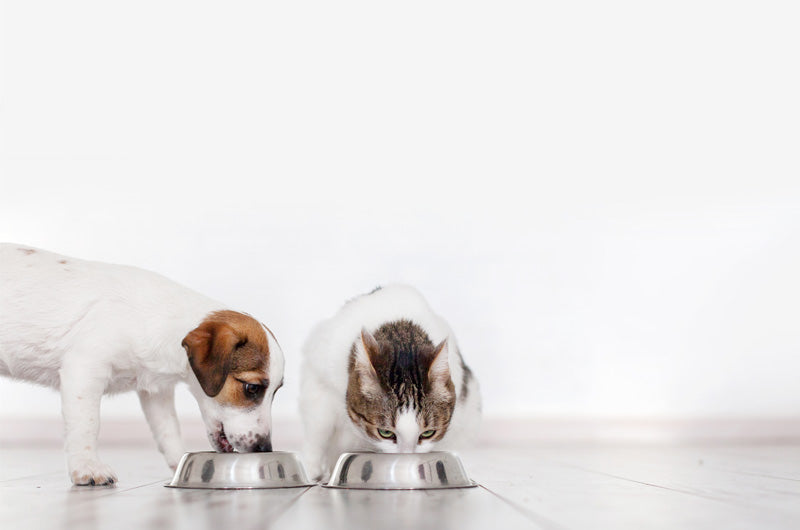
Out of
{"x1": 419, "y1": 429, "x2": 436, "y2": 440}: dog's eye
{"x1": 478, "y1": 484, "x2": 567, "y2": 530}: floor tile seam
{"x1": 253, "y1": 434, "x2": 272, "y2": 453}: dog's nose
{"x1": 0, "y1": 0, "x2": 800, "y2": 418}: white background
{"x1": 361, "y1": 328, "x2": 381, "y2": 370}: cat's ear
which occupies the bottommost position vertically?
{"x1": 478, "y1": 484, "x2": 567, "y2": 530}: floor tile seam

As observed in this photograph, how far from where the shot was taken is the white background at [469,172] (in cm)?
462

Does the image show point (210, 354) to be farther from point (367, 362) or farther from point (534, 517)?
point (534, 517)

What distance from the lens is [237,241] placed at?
4.65m

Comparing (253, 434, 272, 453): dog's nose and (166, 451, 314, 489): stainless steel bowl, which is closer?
(166, 451, 314, 489): stainless steel bowl

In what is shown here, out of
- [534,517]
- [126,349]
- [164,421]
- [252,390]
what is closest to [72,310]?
[126,349]

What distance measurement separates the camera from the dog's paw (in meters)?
2.19

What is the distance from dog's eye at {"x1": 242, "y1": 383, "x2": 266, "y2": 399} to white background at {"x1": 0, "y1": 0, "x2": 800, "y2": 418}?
2.19 metres

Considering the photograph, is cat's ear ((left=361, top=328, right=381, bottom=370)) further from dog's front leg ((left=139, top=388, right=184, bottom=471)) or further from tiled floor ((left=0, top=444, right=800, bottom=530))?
dog's front leg ((left=139, top=388, right=184, bottom=471))

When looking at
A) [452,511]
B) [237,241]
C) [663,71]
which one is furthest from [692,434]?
[452,511]

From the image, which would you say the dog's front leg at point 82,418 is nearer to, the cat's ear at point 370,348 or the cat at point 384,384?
the cat at point 384,384

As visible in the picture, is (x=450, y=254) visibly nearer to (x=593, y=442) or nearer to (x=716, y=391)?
(x=593, y=442)

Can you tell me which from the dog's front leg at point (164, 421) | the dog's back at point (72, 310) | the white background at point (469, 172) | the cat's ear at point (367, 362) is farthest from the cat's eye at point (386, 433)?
the white background at point (469, 172)

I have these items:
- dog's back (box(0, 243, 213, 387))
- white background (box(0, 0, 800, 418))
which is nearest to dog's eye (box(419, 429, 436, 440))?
dog's back (box(0, 243, 213, 387))

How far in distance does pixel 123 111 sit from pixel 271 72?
2.76 ft
